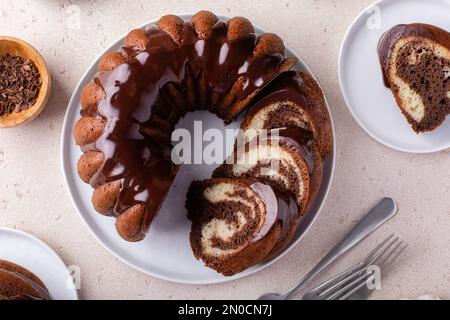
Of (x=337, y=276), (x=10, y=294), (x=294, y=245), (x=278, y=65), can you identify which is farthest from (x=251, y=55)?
(x=10, y=294)

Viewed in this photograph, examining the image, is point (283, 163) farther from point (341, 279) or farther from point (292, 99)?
point (341, 279)

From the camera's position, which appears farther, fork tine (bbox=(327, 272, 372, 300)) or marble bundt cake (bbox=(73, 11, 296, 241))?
fork tine (bbox=(327, 272, 372, 300))

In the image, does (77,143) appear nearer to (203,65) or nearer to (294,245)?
(203,65)

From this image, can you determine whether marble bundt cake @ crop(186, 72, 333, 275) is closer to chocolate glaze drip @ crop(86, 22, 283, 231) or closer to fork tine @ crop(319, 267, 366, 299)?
chocolate glaze drip @ crop(86, 22, 283, 231)

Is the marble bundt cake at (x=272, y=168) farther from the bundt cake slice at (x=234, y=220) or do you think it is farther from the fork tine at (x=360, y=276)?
the fork tine at (x=360, y=276)

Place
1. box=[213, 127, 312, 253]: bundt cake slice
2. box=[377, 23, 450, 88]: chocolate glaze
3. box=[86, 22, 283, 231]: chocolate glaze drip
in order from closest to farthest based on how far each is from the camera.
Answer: box=[86, 22, 283, 231]: chocolate glaze drip, box=[213, 127, 312, 253]: bundt cake slice, box=[377, 23, 450, 88]: chocolate glaze

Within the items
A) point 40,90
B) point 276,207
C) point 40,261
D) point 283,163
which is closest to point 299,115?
point 283,163

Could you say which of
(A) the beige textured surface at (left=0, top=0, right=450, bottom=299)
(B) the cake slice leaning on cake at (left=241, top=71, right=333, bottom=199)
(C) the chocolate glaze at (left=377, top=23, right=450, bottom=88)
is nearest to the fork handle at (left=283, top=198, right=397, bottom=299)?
(A) the beige textured surface at (left=0, top=0, right=450, bottom=299)
